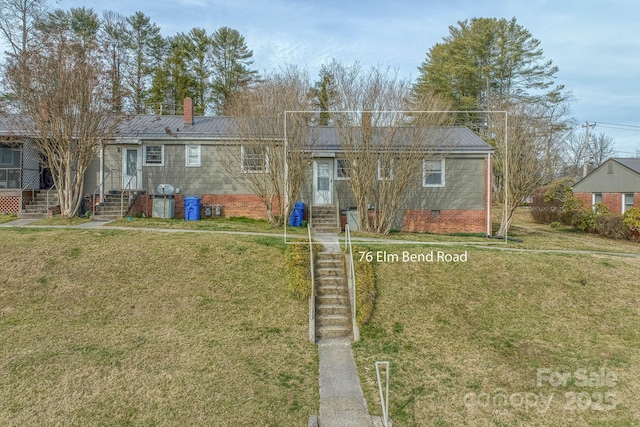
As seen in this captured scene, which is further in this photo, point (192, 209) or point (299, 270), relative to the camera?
point (192, 209)

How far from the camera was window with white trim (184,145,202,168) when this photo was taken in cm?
1811

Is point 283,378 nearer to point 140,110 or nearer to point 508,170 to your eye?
point 508,170

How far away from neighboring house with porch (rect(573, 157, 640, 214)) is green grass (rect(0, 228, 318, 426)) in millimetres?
23217

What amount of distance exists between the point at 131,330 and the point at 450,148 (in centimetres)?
1416

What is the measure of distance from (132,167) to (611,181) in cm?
2748

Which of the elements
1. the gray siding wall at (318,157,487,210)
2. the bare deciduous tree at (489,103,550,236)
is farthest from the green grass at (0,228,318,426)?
the bare deciduous tree at (489,103,550,236)

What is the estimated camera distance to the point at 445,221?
18.1 m

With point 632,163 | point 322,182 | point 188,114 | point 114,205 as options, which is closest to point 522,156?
point 322,182

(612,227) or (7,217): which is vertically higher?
(7,217)

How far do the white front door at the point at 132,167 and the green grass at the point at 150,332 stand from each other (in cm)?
638

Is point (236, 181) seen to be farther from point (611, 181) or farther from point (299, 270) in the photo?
point (611, 181)

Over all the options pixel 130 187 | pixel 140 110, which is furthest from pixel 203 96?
pixel 130 187

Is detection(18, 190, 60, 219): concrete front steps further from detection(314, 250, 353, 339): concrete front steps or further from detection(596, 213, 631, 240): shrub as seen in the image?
detection(596, 213, 631, 240): shrub

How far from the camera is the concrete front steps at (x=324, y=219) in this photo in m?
15.6
